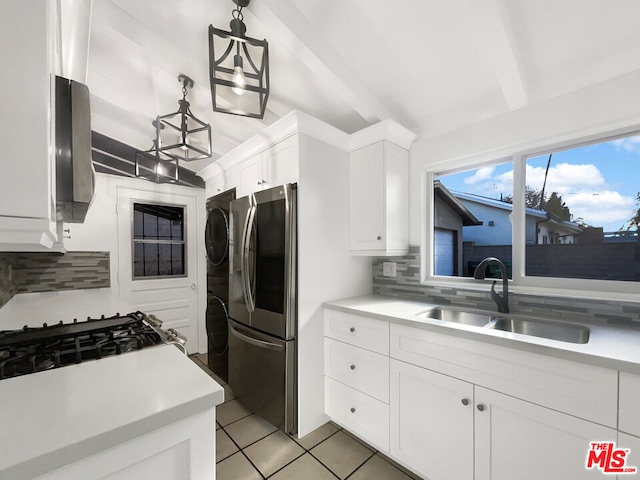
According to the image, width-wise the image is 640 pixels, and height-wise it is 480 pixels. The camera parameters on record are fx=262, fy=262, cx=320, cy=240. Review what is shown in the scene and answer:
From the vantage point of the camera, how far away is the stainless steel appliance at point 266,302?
180 cm

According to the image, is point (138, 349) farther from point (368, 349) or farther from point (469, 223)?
point (469, 223)

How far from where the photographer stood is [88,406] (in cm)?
A: 65

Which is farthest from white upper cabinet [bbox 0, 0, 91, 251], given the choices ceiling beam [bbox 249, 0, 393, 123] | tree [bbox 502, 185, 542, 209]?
tree [bbox 502, 185, 542, 209]

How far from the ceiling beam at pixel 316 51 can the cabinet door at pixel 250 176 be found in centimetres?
82

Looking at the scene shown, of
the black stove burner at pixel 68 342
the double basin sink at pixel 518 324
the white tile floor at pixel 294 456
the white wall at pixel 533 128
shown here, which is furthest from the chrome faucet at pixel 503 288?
the black stove burner at pixel 68 342

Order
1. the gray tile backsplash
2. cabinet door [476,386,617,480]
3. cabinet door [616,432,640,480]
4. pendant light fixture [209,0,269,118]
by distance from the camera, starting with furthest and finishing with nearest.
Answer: the gray tile backsplash, pendant light fixture [209,0,269,118], cabinet door [476,386,617,480], cabinet door [616,432,640,480]

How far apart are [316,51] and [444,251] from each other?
1.74m

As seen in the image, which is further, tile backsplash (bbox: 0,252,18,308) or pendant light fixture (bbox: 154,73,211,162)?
pendant light fixture (bbox: 154,73,211,162)

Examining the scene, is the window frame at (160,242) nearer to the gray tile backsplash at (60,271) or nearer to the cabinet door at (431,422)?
the gray tile backsplash at (60,271)

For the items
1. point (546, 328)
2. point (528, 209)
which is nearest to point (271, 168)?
point (528, 209)

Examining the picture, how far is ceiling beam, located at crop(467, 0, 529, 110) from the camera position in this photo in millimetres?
1212

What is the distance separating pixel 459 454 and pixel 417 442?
225 mm

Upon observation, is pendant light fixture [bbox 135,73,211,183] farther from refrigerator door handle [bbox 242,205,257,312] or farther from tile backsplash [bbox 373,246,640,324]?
tile backsplash [bbox 373,246,640,324]

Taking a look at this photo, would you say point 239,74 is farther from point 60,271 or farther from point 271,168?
point 60,271
